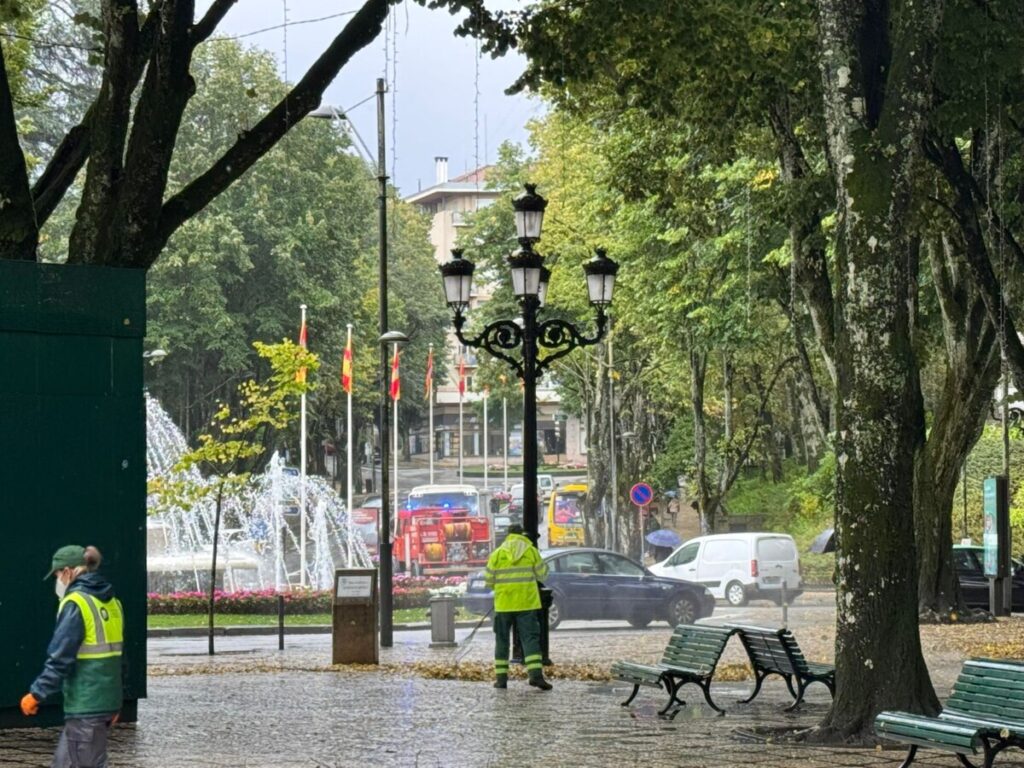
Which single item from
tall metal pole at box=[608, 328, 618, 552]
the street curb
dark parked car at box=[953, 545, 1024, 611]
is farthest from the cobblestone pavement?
tall metal pole at box=[608, 328, 618, 552]

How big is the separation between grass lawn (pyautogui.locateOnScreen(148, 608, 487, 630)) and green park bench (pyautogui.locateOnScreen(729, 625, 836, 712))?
2045cm

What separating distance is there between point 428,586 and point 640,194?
19747mm

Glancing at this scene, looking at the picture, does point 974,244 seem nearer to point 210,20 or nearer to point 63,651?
point 210,20

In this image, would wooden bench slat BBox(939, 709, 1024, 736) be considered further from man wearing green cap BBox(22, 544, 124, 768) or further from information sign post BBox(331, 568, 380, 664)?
information sign post BBox(331, 568, 380, 664)

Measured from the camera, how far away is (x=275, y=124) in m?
14.9

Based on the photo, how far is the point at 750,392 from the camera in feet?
207

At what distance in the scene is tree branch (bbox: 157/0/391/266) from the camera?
14.8 metres

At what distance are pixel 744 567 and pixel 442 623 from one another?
14144 millimetres

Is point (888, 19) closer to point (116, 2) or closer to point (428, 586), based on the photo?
point (116, 2)

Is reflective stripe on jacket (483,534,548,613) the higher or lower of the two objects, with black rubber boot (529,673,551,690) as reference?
higher

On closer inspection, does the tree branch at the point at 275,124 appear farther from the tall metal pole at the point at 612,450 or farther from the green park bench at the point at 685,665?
the tall metal pole at the point at 612,450

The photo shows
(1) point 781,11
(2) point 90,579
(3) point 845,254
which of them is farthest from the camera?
(1) point 781,11

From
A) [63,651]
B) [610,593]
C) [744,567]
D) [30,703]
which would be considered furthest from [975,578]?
[30,703]

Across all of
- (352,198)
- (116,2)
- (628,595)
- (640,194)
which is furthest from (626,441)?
(116,2)
